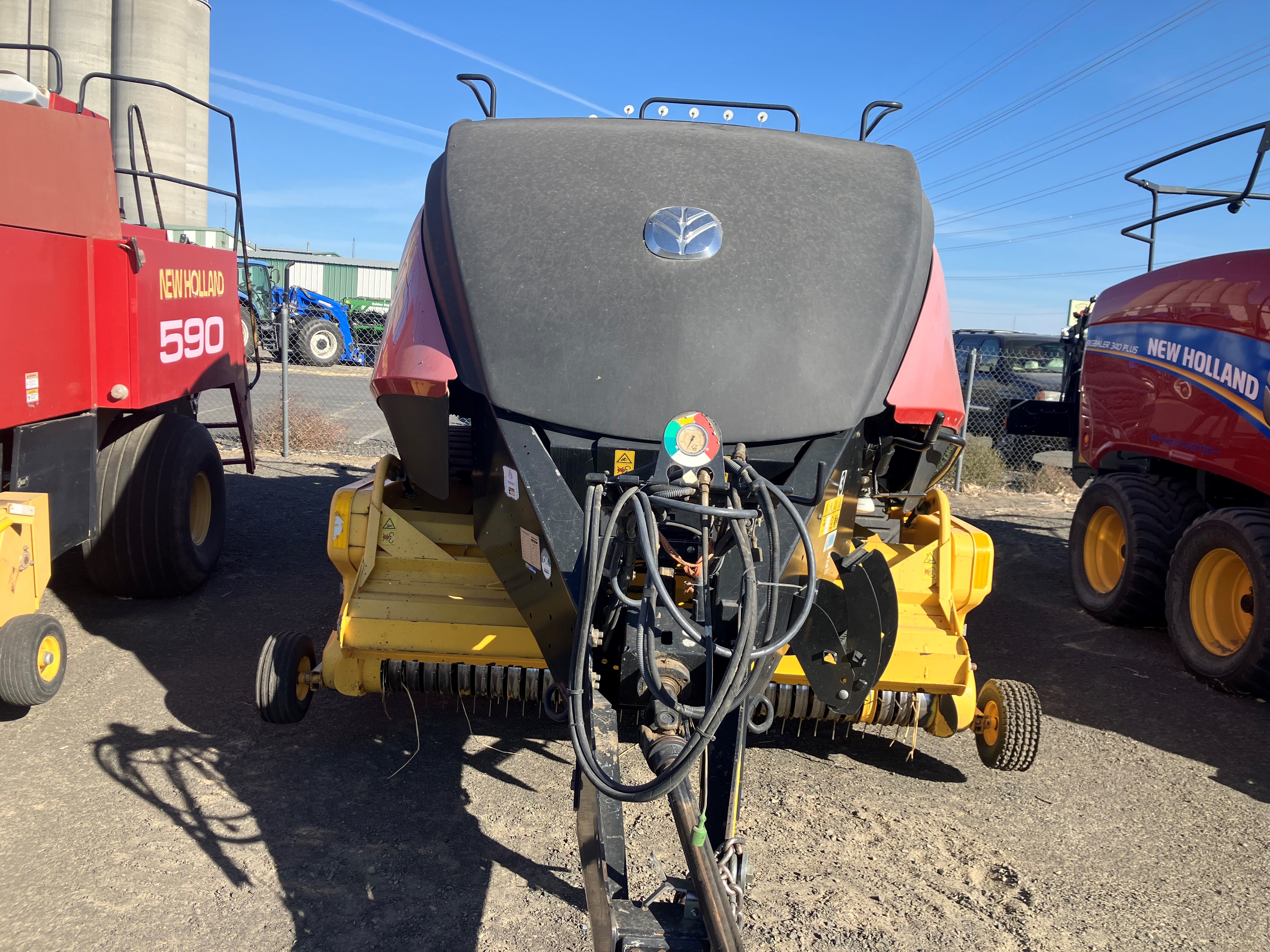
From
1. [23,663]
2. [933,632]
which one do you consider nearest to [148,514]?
[23,663]

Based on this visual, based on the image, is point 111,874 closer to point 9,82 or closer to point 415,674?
point 415,674

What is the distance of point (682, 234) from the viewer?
2986 millimetres

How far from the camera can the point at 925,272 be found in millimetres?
3225

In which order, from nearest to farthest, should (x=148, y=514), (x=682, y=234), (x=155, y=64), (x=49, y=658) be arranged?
(x=682, y=234), (x=49, y=658), (x=148, y=514), (x=155, y=64)

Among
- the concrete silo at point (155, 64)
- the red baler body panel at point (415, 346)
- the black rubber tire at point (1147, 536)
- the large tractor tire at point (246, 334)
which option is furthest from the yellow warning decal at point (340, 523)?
the concrete silo at point (155, 64)

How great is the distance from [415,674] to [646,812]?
1018mm

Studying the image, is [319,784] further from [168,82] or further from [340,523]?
[168,82]

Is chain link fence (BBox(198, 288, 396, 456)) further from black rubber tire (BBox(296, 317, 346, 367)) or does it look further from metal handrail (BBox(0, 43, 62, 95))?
metal handrail (BBox(0, 43, 62, 95))

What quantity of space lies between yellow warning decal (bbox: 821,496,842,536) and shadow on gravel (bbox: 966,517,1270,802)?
2.41 metres

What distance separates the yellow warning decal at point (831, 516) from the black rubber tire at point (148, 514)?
3938 mm

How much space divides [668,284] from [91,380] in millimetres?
3288

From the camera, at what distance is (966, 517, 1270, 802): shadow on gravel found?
4.45 meters

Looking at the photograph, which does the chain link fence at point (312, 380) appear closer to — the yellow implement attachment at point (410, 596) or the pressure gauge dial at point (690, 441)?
the yellow implement attachment at point (410, 596)

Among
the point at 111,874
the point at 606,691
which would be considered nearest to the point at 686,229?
the point at 606,691
